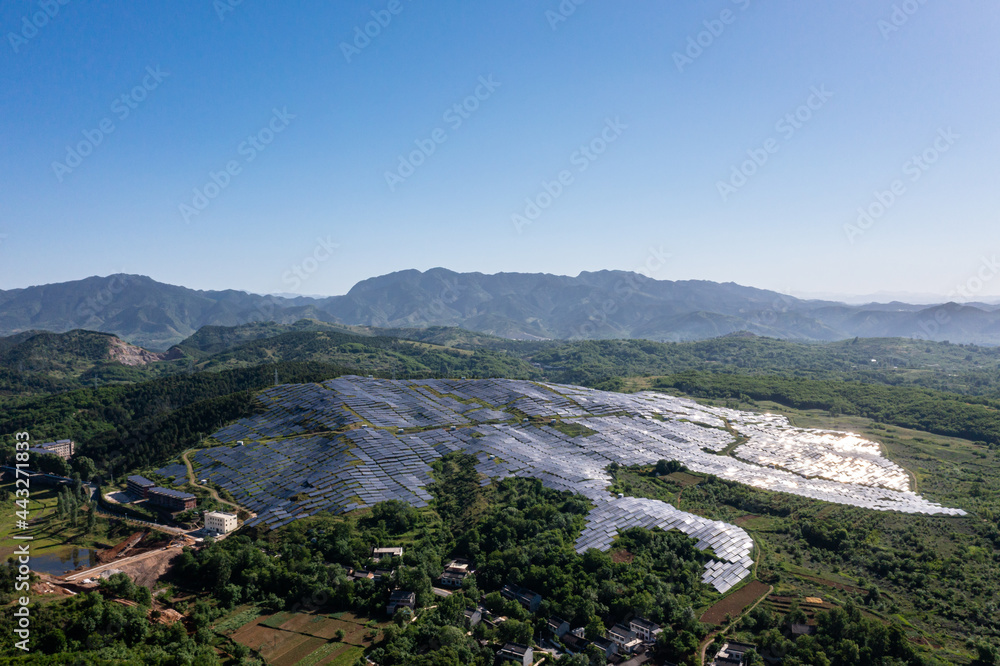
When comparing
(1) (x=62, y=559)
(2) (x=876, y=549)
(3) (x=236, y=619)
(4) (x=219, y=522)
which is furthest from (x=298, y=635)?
(2) (x=876, y=549)

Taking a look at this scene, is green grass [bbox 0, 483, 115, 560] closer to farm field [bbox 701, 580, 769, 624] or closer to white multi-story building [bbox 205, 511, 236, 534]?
white multi-story building [bbox 205, 511, 236, 534]

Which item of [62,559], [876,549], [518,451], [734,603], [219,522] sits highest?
[518,451]

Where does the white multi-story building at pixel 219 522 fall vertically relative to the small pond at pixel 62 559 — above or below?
above

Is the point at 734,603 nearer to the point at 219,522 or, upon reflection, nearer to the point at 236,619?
the point at 236,619

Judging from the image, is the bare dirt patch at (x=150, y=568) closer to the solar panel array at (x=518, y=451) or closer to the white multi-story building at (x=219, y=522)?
the white multi-story building at (x=219, y=522)

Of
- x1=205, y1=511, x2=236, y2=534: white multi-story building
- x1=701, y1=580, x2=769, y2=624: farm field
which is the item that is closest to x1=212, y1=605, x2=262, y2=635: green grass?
x1=205, y1=511, x2=236, y2=534: white multi-story building

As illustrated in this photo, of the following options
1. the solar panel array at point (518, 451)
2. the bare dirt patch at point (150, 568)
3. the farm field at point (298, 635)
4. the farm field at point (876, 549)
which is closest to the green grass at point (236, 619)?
the farm field at point (298, 635)

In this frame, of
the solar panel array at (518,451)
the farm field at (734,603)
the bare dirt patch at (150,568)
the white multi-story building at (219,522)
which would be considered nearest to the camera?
the farm field at (734,603)
